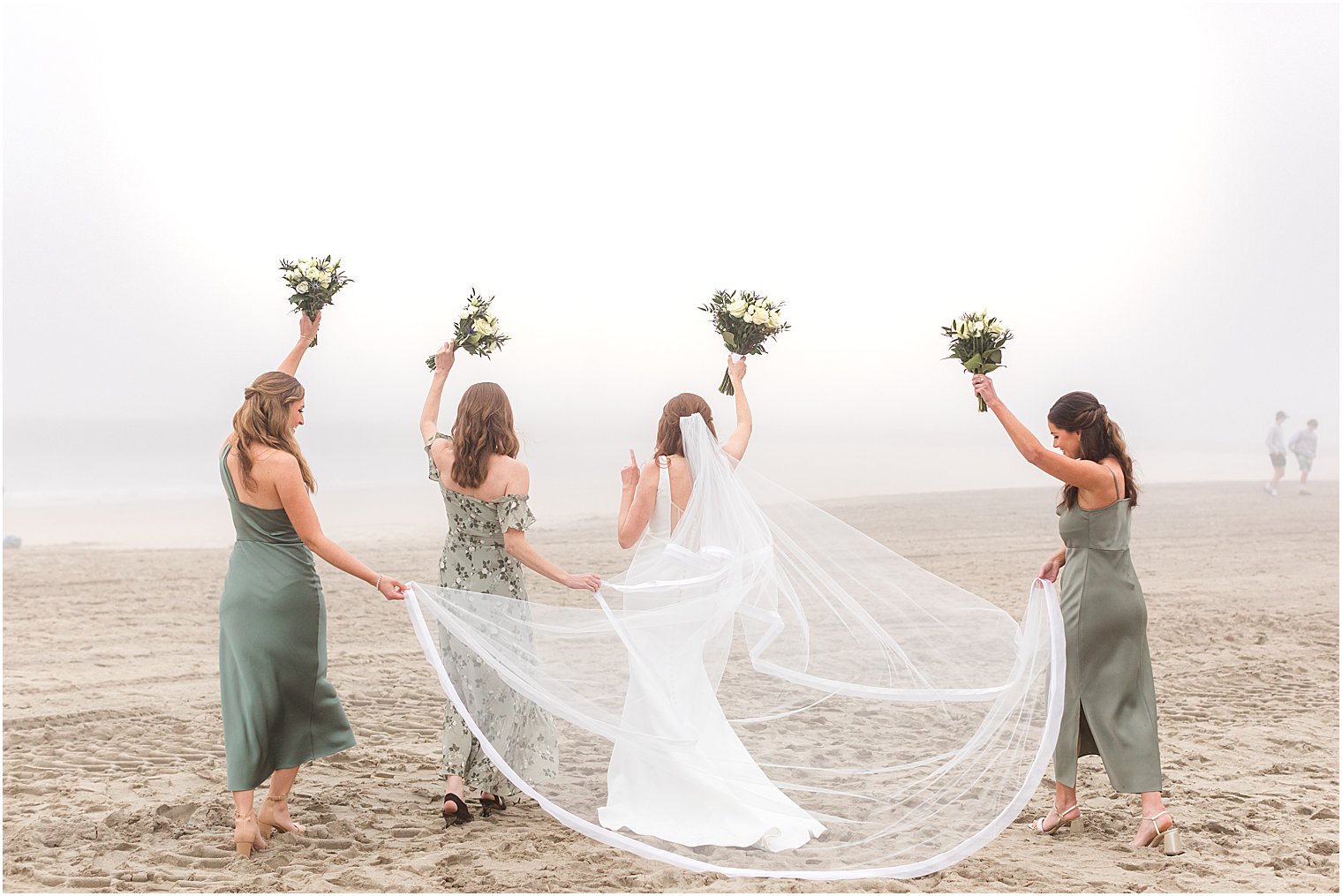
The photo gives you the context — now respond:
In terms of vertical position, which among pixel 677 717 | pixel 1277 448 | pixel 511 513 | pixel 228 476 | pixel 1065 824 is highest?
pixel 1277 448

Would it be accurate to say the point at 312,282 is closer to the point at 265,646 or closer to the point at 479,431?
the point at 479,431

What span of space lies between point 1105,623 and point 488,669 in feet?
8.88

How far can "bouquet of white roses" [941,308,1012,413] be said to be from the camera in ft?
15.3

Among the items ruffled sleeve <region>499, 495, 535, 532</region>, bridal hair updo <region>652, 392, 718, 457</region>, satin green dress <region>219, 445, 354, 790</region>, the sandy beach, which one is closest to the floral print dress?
ruffled sleeve <region>499, 495, 535, 532</region>

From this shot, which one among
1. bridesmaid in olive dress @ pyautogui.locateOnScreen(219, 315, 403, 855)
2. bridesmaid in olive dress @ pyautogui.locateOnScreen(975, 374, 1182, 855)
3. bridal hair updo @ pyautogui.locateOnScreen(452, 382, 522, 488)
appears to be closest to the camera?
bridesmaid in olive dress @ pyautogui.locateOnScreen(219, 315, 403, 855)

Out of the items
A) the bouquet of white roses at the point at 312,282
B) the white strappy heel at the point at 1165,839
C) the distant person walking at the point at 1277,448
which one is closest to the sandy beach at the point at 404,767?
the white strappy heel at the point at 1165,839

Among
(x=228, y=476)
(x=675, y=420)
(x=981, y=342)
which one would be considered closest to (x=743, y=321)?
(x=675, y=420)

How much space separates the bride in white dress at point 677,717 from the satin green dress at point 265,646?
1.40 m

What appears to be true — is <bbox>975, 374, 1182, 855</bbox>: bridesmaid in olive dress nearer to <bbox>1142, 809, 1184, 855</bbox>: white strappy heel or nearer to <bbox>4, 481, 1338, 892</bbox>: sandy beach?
<bbox>1142, 809, 1184, 855</bbox>: white strappy heel

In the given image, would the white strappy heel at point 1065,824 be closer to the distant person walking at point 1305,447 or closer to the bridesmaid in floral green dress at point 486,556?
the bridesmaid in floral green dress at point 486,556

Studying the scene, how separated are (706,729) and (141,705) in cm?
474

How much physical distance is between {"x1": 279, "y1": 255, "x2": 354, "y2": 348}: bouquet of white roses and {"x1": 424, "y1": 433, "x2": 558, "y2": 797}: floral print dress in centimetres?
94

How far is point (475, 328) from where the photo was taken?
538 centimetres

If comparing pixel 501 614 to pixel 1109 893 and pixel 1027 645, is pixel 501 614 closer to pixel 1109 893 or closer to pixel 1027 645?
pixel 1027 645
